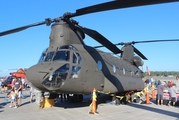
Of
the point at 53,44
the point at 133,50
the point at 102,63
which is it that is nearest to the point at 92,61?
the point at 102,63

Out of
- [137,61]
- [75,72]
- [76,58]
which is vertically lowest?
[75,72]

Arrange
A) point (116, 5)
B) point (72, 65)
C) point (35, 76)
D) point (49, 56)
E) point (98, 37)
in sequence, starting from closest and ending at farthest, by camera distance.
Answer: point (116, 5), point (35, 76), point (72, 65), point (49, 56), point (98, 37)

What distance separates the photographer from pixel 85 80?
993cm

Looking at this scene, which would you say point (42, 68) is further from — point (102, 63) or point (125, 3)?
point (125, 3)

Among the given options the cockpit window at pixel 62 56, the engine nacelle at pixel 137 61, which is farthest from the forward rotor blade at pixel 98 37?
the engine nacelle at pixel 137 61

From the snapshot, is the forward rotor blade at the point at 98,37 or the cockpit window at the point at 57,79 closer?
the cockpit window at the point at 57,79

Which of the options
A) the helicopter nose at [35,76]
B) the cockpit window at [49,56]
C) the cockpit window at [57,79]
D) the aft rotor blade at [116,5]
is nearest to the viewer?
the aft rotor blade at [116,5]

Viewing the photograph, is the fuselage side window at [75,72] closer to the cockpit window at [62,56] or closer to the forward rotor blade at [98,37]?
the cockpit window at [62,56]

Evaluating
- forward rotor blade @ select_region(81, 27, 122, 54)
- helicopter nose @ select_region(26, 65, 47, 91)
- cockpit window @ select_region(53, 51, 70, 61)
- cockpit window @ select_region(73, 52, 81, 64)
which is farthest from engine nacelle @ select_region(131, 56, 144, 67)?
helicopter nose @ select_region(26, 65, 47, 91)

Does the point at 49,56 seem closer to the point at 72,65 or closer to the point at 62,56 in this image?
the point at 62,56

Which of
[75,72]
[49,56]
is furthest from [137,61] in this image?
[49,56]

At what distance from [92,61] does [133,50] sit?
8.72 metres

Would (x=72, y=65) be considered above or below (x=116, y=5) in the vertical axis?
below

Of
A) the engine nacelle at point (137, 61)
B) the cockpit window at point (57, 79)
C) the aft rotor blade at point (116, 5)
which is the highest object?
the aft rotor blade at point (116, 5)
